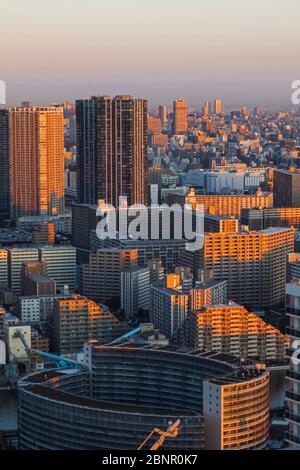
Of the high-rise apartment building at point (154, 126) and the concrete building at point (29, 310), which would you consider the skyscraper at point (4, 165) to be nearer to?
the concrete building at point (29, 310)

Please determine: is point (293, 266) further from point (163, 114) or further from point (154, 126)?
point (163, 114)

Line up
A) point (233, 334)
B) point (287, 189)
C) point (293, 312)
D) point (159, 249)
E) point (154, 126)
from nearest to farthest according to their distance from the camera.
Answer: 1. point (293, 312)
2. point (233, 334)
3. point (159, 249)
4. point (287, 189)
5. point (154, 126)

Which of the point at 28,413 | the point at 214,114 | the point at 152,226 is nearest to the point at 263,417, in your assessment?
the point at 28,413

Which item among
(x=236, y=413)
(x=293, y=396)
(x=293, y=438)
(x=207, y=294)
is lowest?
(x=207, y=294)

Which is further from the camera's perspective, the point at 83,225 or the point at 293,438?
the point at 83,225

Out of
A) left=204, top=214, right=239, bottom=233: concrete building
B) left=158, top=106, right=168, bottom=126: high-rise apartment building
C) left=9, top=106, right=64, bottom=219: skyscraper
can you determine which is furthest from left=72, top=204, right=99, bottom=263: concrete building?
left=158, top=106, right=168, bottom=126: high-rise apartment building

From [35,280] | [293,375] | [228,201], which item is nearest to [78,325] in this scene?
[35,280]

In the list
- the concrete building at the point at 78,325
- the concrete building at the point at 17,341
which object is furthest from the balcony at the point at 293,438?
the concrete building at the point at 78,325
